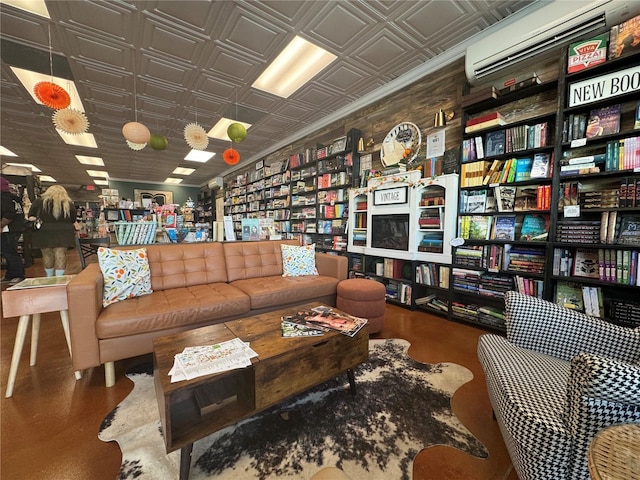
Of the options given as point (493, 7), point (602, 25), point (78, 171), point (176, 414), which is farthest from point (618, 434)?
point (78, 171)

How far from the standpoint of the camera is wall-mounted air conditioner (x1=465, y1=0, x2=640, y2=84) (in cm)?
183

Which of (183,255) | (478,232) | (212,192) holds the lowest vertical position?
(183,255)

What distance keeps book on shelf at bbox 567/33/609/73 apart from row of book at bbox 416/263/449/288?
2.01 meters

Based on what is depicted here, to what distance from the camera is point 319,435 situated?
126 centimetres

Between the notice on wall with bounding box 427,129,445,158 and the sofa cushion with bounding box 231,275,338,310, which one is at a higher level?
the notice on wall with bounding box 427,129,445,158

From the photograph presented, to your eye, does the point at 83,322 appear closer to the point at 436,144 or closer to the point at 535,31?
the point at 436,144

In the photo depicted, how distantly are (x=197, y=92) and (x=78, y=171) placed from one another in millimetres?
8401

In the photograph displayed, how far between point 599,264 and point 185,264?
3.54m

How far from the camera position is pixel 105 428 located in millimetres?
1310

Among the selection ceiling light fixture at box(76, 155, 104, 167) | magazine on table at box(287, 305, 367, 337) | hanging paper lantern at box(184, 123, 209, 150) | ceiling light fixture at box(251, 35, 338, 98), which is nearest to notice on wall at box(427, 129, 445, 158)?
ceiling light fixture at box(251, 35, 338, 98)

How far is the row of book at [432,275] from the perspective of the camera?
2923 mm

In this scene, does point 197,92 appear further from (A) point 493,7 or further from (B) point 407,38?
(A) point 493,7

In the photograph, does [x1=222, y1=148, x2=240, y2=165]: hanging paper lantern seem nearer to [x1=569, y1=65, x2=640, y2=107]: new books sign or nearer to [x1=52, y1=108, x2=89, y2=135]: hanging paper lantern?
[x1=52, y1=108, x2=89, y2=135]: hanging paper lantern

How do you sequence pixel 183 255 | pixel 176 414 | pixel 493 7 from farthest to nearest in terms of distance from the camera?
pixel 183 255 → pixel 493 7 → pixel 176 414
